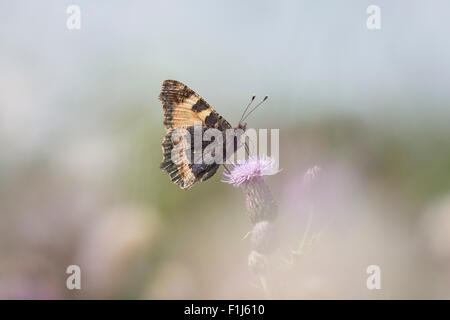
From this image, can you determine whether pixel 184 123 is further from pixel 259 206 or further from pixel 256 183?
pixel 259 206

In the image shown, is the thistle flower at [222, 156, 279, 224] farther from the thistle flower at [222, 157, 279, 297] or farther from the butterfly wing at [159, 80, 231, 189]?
the butterfly wing at [159, 80, 231, 189]

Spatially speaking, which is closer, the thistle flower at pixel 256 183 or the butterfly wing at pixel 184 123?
the thistle flower at pixel 256 183

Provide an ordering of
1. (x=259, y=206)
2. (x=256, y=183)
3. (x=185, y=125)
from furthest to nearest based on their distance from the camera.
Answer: (x=185, y=125)
(x=256, y=183)
(x=259, y=206)

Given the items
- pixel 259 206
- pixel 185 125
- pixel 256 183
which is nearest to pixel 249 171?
pixel 256 183

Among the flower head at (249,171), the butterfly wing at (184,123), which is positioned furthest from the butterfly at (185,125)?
the flower head at (249,171)

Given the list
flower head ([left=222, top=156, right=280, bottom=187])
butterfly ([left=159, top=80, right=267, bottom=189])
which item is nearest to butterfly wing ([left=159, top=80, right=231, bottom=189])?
butterfly ([left=159, top=80, right=267, bottom=189])

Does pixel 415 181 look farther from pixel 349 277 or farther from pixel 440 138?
pixel 349 277

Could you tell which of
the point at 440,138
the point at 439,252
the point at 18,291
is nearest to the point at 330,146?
the point at 440,138

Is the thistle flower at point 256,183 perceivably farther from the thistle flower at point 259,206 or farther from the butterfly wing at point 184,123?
the butterfly wing at point 184,123
